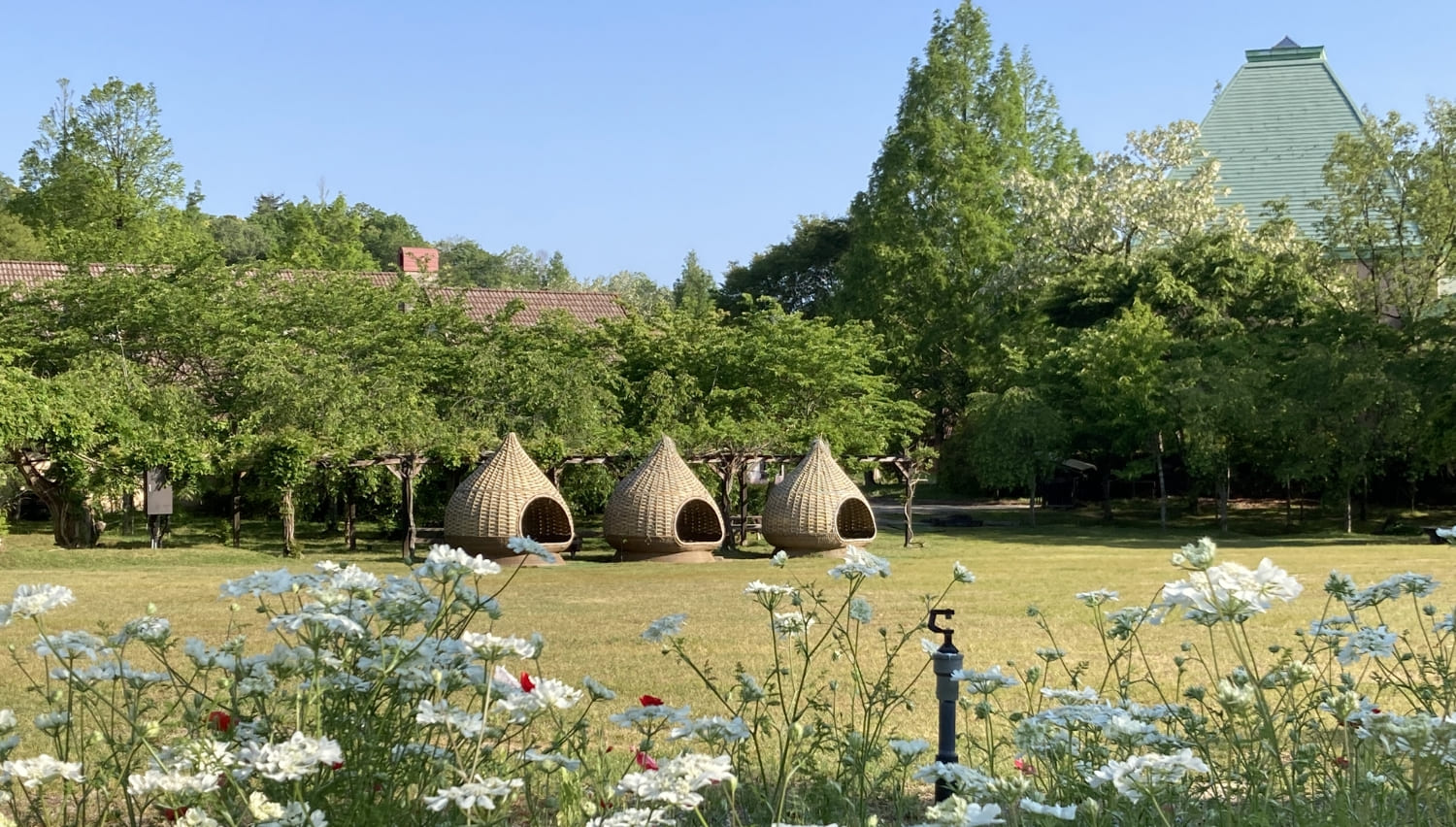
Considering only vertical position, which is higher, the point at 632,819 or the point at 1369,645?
the point at 1369,645

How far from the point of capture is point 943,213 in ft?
113

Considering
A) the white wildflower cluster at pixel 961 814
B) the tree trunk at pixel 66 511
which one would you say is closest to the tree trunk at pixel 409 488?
the tree trunk at pixel 66 511

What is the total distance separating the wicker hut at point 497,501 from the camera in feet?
53.9

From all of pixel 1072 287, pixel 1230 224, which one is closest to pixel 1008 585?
pixel 1072 287

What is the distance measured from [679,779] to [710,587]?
12.0 metres

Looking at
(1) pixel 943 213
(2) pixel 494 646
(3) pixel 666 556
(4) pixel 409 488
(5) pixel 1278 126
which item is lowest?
(3) pixel 666 556

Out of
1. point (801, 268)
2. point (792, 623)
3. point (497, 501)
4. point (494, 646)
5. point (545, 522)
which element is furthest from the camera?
point (801, 268)

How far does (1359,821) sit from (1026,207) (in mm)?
30156

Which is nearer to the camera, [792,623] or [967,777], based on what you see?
[967,777]

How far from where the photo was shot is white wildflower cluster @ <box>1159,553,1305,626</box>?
1.84 meters

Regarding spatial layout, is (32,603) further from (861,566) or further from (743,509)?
(743,509)

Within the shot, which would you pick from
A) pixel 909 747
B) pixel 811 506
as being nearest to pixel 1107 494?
pixel 811 506

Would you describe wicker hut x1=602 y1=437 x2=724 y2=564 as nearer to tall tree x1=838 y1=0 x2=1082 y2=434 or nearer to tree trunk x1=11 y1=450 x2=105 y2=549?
tree trunk x1=11 y1=450 x2=105 y2=549

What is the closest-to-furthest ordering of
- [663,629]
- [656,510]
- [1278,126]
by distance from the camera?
1. [663,629]
2. [656,510]
3. [1278,126]
